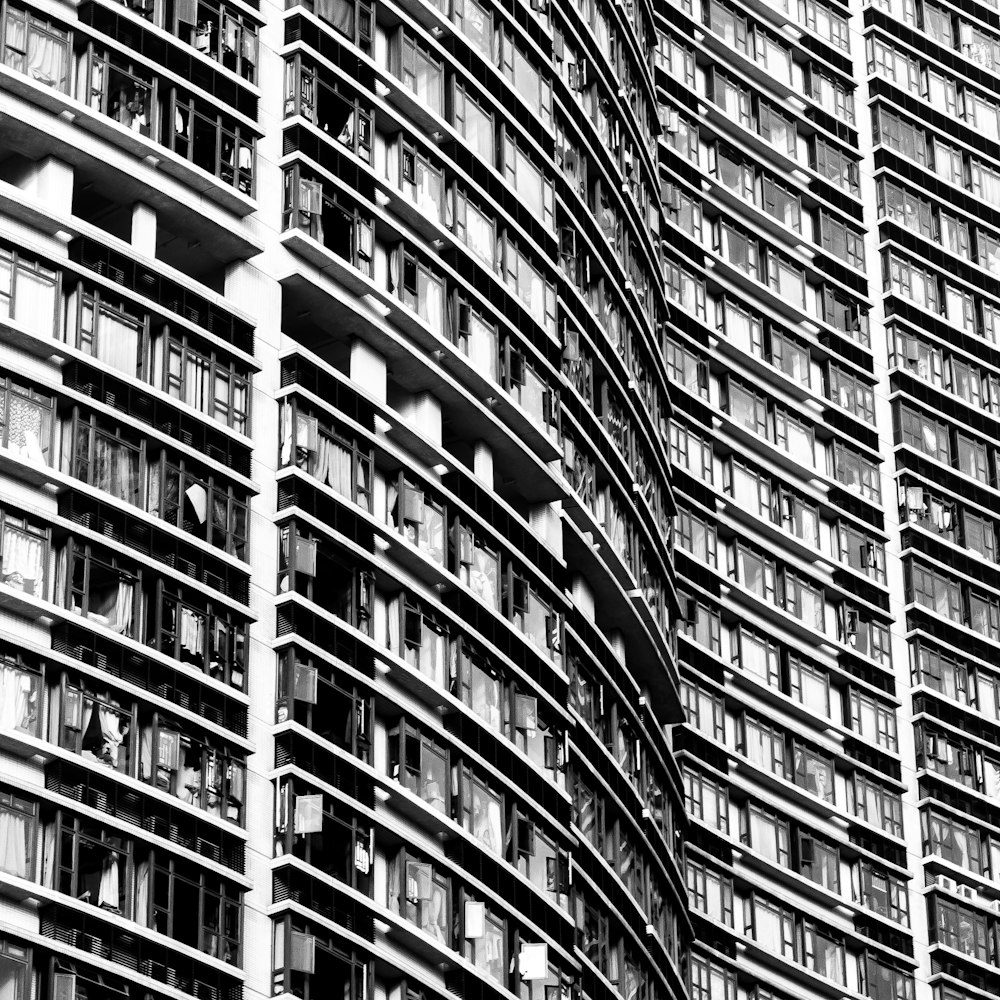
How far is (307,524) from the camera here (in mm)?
76938

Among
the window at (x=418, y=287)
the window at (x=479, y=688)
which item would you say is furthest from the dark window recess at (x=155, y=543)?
the window at (x=418, y=287)

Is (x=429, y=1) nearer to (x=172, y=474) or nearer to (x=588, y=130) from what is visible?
(x=588, y=130)

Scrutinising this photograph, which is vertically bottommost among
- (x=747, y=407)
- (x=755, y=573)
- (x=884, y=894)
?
(x=884, y=894)

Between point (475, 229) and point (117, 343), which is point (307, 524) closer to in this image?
point (117, 343)

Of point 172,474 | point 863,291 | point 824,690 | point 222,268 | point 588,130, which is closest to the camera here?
point 172,474

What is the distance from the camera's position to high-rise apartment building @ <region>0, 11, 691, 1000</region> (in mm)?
70312

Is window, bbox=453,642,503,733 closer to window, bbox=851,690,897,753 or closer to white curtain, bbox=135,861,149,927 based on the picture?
white curtain, bbox=135,861,149,927

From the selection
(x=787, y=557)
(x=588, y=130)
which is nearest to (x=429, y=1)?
(x=588, y=130)

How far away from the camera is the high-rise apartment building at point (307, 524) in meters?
70.3

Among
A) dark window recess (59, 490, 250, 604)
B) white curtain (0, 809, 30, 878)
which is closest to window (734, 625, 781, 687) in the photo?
dark window recess (59, 490, 250, 604)

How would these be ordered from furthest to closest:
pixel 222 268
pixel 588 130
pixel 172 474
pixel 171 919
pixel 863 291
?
pixel 863 291
pixel 588 130
pixel 222 268
pixel 172 474
pixel 171 919

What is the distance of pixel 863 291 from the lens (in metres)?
127

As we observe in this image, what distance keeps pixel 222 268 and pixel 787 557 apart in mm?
43004

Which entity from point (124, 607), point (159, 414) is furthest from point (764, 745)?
Result: point (124, 607)
